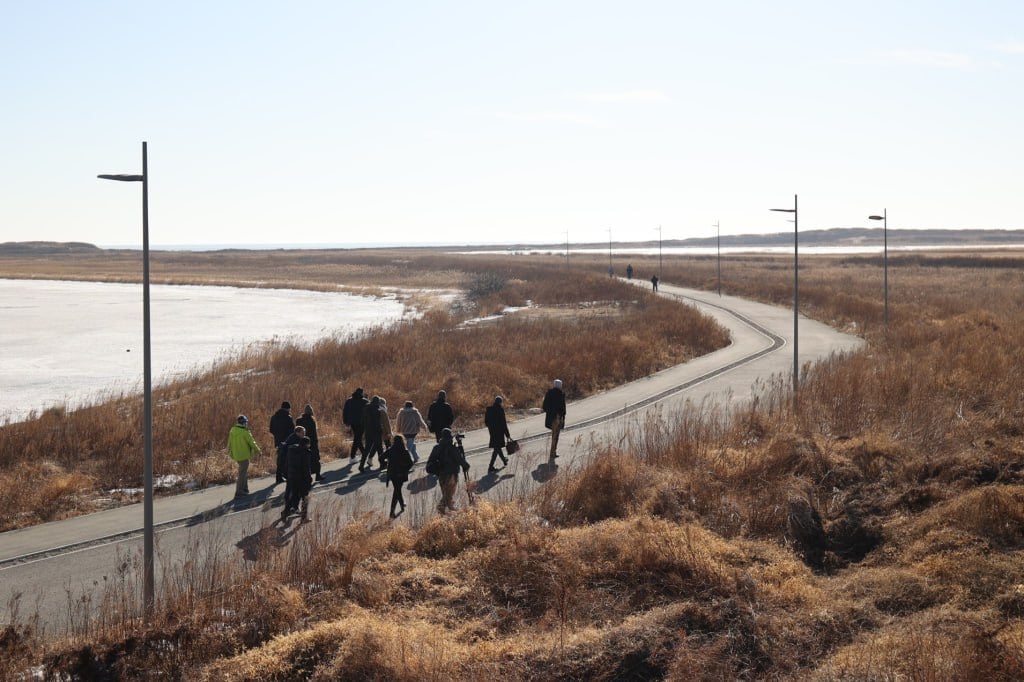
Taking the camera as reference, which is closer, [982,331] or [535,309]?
[982,331]

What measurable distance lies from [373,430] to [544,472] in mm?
3744

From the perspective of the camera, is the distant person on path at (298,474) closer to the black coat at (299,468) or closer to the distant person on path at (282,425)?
the black coat at (299,468)

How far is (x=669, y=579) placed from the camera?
11.3 meters

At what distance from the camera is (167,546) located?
1397 cm

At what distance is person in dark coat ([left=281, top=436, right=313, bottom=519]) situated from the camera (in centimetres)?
1465

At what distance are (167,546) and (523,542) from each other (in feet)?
18.9

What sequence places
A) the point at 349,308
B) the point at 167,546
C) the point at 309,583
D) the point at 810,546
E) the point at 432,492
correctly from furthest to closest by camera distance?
the point at 349,308
the point at 432,492
the point at 167,546
the point at 810,546
the point at 309,583

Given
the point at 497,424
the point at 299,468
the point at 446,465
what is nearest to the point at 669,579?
the point at 446,465

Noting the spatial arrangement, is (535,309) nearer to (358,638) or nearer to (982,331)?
(982,331)

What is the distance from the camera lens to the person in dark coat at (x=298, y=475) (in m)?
14.6

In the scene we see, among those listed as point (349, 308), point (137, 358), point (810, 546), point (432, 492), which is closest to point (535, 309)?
point (349, 308)

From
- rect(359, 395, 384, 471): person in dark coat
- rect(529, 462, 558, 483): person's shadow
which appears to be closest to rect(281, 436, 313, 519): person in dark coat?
rect(359, 395, 384, 471): person in dark coat

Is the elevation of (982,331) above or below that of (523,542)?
above

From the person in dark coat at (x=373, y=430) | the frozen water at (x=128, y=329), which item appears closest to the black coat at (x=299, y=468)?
the person in dark coat at (x=373, y=430)
